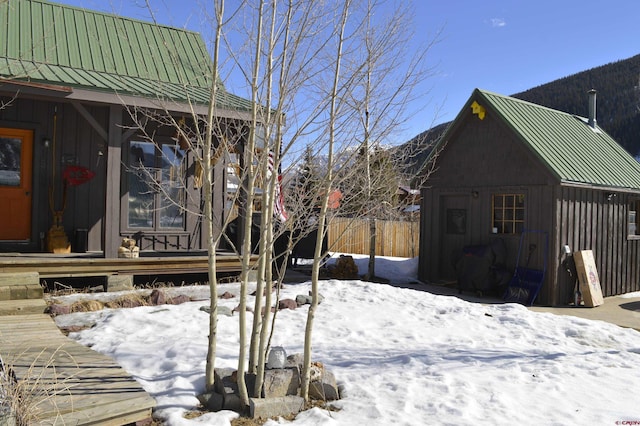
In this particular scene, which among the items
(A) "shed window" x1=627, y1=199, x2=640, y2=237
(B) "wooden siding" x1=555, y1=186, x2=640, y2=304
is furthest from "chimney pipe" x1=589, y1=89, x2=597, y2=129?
(B) "wooden siding" x1=555, y1=186, x2=640, y2=304

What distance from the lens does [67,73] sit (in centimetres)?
853

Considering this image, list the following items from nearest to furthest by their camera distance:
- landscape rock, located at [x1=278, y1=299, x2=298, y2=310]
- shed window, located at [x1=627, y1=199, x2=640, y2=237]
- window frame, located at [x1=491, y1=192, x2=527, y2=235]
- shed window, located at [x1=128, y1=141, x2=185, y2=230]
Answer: landscape rock, located at [x1=278, y1=299, x2=298, y2=310]
shed window, located at [x1=128, y1=141, x2=185, y2=230]
window frame, located at [x1=491, y1=192, x2=527, y2=235]
shed window, located at [x1=627, y1=199, x2=640, y2=237]

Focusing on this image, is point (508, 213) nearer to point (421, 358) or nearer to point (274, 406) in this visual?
point (421, 358)

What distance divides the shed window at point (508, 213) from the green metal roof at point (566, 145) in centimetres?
103

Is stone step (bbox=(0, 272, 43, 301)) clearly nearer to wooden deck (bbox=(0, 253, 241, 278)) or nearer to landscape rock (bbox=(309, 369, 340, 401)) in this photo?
wooden deck (bbox=(0, 253, 241, 278))

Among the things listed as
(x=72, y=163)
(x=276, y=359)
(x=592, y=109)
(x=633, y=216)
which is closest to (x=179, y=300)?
(x=276, y=359)

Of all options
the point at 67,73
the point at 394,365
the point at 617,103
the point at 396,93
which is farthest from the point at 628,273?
the point at 617,103

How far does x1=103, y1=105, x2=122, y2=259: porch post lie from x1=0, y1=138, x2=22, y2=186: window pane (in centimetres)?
188

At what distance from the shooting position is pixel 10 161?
27.9 feet

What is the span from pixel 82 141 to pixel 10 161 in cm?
113

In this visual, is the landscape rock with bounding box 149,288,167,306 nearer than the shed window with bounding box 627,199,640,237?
Yes

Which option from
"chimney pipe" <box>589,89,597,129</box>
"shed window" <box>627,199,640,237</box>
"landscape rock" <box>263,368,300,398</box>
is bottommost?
"landscape rock" <box>263,368,300,398</box>

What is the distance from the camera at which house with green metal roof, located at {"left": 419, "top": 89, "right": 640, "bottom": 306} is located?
10211 millimetres

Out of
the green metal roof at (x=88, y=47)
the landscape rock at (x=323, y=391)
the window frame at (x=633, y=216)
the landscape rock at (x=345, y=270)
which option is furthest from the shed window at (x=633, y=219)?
the landscape rock at (x=323, y=391)
